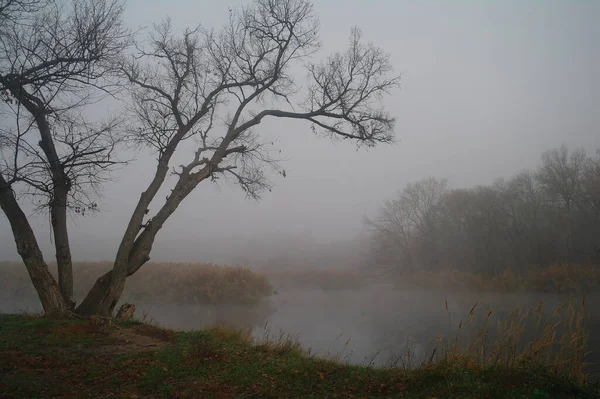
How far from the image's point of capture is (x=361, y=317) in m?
12.9

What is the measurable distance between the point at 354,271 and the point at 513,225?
1013 centimetres

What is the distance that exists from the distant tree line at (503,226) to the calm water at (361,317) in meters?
3.28

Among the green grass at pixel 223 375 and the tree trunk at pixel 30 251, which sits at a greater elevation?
the tree trunk at pixel 30 251

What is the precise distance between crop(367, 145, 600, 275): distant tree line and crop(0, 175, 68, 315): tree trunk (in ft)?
59.6

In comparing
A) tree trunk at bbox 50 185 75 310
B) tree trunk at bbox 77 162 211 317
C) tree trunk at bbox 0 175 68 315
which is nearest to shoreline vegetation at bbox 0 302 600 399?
tree trunk at bbox 0 175 68 315

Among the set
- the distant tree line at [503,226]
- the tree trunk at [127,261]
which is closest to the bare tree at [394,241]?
the distant tree line at [503,226]

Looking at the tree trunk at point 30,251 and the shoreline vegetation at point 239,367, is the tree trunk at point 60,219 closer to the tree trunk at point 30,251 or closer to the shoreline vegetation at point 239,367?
the tree trunk at point 30,251

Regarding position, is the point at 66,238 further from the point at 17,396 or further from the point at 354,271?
the point at 354,271

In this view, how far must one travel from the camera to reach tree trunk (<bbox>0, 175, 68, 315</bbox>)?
290 inches

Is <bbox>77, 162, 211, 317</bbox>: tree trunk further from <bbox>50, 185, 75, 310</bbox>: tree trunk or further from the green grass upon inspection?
the green grass

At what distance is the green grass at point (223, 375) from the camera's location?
3676mm

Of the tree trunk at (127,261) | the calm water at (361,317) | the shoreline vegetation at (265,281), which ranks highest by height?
the tree trunk at (127,261)

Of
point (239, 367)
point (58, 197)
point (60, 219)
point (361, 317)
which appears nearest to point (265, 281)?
point (361, 317)

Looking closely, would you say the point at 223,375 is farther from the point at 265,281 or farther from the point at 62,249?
the point at 265,281
